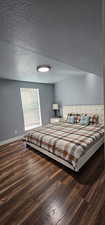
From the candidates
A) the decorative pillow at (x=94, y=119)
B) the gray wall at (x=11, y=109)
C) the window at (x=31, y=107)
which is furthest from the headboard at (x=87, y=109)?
the gray wall at (x=11, y=109)

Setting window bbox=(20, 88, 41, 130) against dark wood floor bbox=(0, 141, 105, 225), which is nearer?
dark wood floor bbox=(0, 141, 105, 225)

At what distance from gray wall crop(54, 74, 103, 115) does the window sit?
3.91ft

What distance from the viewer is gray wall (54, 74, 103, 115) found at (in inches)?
140

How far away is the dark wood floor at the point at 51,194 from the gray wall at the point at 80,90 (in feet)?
7.16

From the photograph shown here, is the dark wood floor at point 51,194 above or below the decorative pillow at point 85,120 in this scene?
below

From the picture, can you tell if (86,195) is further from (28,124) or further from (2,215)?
(28,124)

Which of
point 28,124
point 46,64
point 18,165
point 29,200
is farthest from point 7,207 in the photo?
point 28,124

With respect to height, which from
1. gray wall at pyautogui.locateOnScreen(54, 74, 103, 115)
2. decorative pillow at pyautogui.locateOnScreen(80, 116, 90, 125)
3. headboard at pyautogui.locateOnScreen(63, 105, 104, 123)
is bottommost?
decorative pillow at pyautogui.locateOnScreen(80, 116, 90, 125)

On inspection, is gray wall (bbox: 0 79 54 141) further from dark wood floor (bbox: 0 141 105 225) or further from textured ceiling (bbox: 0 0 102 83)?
textured ceiling (bbox: 0 0 102 83)

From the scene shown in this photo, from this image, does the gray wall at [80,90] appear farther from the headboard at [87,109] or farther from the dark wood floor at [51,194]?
the dark wood floor at [51,194]

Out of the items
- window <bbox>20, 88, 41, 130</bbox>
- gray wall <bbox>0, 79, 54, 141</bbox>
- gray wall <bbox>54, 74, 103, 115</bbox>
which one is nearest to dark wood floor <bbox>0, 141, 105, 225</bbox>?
gray wall <bbox>0, 79, 54, 141</bbox>

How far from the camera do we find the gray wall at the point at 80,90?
3.56 meters

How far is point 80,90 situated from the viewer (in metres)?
4.11

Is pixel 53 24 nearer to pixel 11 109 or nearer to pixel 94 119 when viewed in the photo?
pixel 94 119
